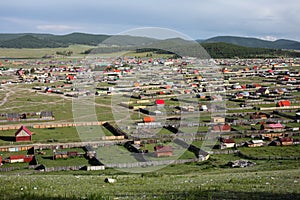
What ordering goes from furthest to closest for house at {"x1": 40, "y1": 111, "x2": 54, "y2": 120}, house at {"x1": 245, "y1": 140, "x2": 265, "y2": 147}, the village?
house at {"x1": 40, "y1": 111, "x2": 54, "y2": 120}
house at {"x1": 245, "y1": 140, "x2": 265, "y2": 147}
the village

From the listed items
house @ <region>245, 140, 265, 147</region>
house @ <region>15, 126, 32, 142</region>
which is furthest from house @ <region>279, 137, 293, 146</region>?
house @ <region>15, 126, 32, 142</region>

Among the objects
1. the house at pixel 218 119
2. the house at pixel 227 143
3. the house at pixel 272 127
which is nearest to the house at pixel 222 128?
the house at pixel 272 127

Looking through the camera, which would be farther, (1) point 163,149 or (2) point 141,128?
(2) point 141,128

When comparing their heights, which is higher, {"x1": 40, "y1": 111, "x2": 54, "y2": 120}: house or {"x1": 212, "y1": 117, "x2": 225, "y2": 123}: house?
{"x1": 212, "y1": 117, "x2": 225, "y2": 123}: house

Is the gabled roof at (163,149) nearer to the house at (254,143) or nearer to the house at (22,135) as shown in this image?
the house at (254,143)

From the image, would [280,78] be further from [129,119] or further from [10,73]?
[10,73]

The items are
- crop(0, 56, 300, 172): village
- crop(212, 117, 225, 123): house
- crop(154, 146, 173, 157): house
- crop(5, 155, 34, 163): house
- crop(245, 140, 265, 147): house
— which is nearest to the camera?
crop(5, 155, 34, 163): house

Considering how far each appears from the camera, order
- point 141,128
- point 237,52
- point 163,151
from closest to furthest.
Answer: point 163,151
point 141,128
point 237,52

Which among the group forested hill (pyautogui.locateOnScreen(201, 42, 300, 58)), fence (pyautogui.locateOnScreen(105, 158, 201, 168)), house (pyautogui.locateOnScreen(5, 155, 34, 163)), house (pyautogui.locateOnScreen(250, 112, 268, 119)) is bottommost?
house (pyautogui.locateOnScreen(5, 155, 34, 163))

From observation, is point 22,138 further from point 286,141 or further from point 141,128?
point 286,141

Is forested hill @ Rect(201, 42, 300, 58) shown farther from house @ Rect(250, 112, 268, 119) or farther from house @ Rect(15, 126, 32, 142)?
house @ Rect(15, 126, 32, 142)

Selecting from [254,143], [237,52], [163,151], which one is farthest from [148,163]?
[237,52]
